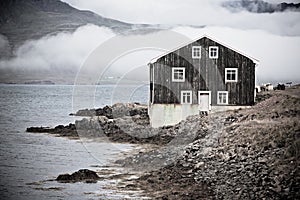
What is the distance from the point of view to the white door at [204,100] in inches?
1545

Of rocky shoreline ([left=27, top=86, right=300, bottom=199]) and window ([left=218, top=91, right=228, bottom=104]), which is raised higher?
window ([left=218, top=91, right=228, bottom=104])

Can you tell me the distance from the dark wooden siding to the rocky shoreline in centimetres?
239

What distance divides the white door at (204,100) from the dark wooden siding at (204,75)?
1.01ft

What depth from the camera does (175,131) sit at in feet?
122

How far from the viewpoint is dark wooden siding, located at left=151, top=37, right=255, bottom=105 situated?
3874 cm

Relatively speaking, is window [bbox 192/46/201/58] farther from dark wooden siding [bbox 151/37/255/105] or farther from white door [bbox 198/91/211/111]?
white door [bbox 198/91/211/111]

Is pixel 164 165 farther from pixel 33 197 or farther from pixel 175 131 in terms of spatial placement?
pixel 175 131

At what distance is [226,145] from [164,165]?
3.47 metres

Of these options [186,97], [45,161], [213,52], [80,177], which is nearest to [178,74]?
[186,97]

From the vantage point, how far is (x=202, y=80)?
3909cm

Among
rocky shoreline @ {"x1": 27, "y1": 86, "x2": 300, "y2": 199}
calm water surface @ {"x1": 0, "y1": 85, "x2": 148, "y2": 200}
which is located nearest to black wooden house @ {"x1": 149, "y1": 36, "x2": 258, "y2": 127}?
rocky shoreline @ {"x1": 27, "y1": 86, "x2": 300, "y2": 199}

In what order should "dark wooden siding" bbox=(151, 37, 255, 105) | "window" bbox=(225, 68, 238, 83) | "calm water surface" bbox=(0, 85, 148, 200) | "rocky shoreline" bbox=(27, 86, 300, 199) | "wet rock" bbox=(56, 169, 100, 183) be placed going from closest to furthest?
1. "rocky shoreline" bbox=(27, 86, 300, 199)
2. "calm water surface" bbox=(0, 85, 148, 200)
3. "wet rock" bbox=(56, 169, 100, 183)
4. "dark wooden siding" bbox=(151, 37, 255, 105)
5. "window" bbox=(225, 68, 238, 83)

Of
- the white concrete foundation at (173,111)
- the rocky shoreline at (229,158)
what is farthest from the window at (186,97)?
the rocky shoreline at (229,158)

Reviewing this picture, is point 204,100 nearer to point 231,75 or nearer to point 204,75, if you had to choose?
point 204,75
